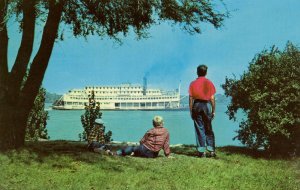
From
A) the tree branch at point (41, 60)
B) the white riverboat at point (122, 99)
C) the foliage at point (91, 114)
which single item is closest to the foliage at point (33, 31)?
the tree branch at point (41, 60)

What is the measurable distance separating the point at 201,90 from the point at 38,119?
38.6 ft

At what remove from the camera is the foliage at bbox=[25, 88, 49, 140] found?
1997 centimetres

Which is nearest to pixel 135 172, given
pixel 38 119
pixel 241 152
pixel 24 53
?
pixel 24 53

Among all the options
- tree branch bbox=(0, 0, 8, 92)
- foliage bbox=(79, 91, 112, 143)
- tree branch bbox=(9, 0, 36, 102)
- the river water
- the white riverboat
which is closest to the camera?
tree branch bbox=(0, 0, 8, 92)

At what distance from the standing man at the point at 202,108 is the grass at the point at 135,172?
393mm

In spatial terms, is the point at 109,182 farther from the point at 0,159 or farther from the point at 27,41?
the point at 27,41

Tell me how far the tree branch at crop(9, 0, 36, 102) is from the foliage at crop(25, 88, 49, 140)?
9.72 m

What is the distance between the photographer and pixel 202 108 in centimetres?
1037

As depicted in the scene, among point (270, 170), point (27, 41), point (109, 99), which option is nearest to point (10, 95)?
point (27, 41)

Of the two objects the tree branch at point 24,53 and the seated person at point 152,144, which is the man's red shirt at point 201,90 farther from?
the tree branch at point 24,53

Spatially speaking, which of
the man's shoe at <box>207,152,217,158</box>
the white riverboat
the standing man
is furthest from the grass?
the white riverboat

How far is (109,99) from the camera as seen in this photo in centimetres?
12538

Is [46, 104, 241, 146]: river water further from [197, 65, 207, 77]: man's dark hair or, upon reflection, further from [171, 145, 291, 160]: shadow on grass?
[197, 65, 207, 77]: man's dark hair

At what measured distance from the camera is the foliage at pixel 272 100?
1092 centimetres
